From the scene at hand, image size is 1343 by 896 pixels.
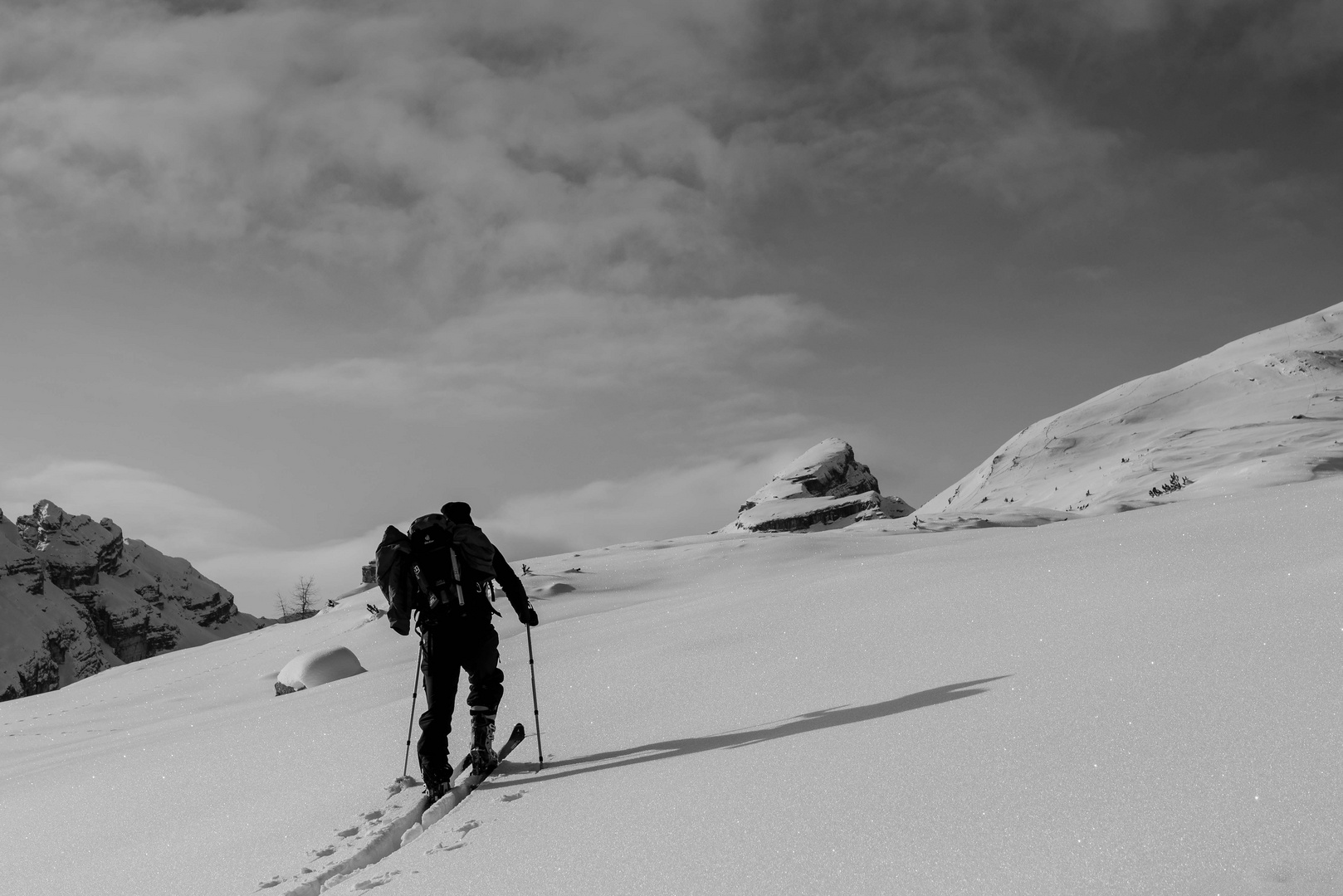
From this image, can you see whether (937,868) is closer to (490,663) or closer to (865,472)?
(490,663)

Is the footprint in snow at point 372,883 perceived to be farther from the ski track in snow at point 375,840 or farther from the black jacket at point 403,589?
the black jacket at point 403,589

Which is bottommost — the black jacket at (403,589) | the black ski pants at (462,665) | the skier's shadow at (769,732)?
the skier's shadow at (769,732)

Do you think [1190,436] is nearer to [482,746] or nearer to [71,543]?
[482,746]

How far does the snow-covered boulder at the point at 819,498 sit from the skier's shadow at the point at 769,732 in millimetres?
47530

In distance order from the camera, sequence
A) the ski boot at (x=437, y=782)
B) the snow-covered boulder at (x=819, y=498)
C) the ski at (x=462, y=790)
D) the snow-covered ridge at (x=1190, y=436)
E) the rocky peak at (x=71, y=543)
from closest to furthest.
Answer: the ski at (x=462, y=790) < the ski boot at (x=437, y=782) < the snow-covered ridge at (x=1190, y=436) < the snow-covered boulder at (x=819, y=498) < the rocky peak at (x=71, y=543)

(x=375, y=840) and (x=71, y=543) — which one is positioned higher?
(x=71, y=543)

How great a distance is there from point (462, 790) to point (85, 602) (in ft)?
587

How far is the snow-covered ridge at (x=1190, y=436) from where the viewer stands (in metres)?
23.9

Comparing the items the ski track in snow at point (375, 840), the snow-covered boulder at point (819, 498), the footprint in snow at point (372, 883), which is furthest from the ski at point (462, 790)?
the snow-covered boulder at point (819, 498)

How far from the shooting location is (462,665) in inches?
210

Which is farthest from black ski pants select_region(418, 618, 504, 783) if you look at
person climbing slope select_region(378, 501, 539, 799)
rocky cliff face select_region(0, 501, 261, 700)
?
rocky cliff face select_region(0, 501, 261, 700)

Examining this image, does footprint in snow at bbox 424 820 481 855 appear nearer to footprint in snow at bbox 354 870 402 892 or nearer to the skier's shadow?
footprint in snow at bbox 354 870 402 892

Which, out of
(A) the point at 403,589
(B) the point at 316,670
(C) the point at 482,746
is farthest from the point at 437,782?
(B) the point at 316,670

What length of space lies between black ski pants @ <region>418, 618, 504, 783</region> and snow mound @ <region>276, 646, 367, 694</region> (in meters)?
5.96
